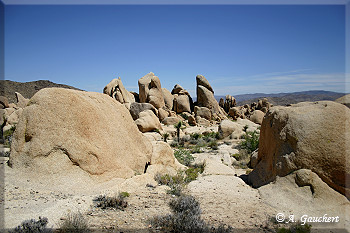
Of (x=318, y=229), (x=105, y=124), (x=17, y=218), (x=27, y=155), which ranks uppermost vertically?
(x=105, y=124)

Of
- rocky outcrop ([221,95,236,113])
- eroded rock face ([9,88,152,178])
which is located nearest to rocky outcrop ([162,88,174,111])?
rocky outcrop ([221,95,236,113])

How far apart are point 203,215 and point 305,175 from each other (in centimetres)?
290

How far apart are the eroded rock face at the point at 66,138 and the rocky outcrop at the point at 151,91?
2735cm

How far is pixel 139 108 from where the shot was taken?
28719mm

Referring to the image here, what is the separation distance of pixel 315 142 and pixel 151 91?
98.3 ft

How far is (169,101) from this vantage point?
3825cm

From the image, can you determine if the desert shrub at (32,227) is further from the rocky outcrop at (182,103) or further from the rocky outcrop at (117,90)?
the rocky outcrop at (182,103)

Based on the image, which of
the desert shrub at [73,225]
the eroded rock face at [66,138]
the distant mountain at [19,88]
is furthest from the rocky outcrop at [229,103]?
the desert shrub at [73,225]

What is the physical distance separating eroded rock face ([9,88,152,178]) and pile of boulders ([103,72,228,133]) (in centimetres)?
2142

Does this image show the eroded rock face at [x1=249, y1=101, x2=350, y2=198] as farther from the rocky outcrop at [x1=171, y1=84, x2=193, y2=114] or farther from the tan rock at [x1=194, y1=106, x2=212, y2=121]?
the rocky outcrop at [x1=171, y1=84, x2=193, y2=114]

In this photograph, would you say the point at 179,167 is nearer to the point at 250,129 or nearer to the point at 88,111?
the point at 88,111

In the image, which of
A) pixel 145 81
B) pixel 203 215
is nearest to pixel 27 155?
pixel 203 215

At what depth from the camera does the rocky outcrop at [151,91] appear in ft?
114

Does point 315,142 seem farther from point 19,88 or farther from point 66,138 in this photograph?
point 19,88
